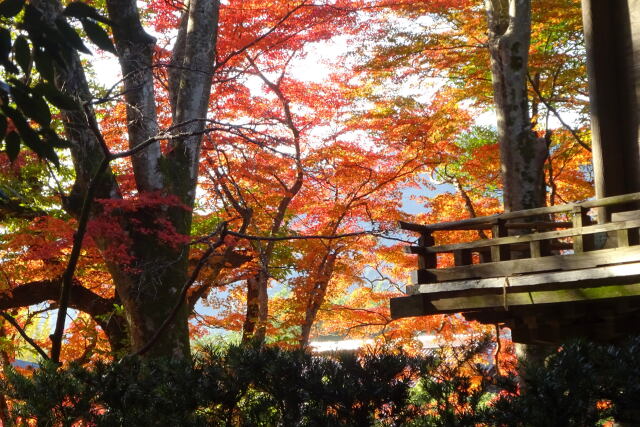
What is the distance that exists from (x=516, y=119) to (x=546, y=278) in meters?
4.51

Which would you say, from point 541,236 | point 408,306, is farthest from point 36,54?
point 408,306

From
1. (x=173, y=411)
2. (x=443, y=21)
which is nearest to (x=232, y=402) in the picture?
(x=173, y=411)

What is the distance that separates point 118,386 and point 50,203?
26.7ft

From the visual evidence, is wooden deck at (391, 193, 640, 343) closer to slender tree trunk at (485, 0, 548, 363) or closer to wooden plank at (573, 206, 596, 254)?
wooden plank at (573, 206, 596, 254)

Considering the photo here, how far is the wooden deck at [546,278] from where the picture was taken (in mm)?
7008

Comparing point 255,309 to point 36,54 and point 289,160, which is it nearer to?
point 289,160

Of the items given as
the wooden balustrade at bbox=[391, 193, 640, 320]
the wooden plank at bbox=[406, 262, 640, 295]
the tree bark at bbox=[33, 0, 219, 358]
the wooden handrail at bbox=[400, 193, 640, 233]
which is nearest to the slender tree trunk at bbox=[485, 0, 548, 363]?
the wooden balustrade at bbox=[391, 193, 640, 320]

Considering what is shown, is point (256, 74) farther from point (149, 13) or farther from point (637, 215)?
point (637, 215)

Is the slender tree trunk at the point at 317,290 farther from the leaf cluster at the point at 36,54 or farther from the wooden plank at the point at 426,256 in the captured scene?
the leaf cluster at the point at 36,54

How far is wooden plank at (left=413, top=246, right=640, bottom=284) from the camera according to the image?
6.88m

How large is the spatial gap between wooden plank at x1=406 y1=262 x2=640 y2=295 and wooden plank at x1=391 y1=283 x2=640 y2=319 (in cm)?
7

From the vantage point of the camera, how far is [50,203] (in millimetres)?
13625

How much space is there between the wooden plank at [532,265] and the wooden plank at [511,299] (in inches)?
9.6

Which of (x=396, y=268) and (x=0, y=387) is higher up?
(x=396, y=268)
